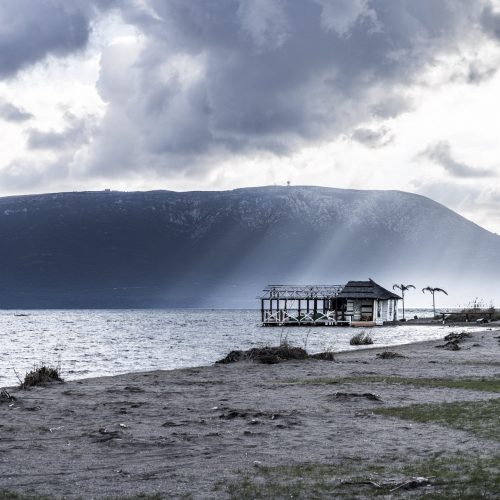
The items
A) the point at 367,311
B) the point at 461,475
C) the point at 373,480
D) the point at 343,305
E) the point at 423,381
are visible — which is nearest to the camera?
the point at 373,480

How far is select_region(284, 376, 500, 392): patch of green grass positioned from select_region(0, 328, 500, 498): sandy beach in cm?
9

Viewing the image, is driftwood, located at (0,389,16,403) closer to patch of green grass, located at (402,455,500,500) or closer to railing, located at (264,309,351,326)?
patch of green grass, located at (402,455,500,500)

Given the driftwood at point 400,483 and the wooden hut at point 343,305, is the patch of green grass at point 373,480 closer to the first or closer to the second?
the driftwood at point 400,483

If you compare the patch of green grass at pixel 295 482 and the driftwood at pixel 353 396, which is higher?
the driftwood at pixel 353 396

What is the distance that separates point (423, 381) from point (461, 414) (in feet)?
24.2

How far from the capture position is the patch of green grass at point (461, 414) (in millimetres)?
13891

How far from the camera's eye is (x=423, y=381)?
75.2 ft

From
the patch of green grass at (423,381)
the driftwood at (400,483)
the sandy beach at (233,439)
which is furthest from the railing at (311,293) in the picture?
the driftwood at (400,483)

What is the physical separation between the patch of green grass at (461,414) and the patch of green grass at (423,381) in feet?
11.0

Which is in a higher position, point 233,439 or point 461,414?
point 461,414

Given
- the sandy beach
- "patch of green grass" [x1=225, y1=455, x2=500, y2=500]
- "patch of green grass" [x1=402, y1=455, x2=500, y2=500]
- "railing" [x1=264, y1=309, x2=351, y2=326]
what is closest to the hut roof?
"railing" [x1=264, y1=309, x2=351, y2=326]

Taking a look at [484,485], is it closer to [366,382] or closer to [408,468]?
[408,468]

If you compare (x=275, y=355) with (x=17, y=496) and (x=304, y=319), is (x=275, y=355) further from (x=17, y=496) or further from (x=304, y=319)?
(x=304, y=319)

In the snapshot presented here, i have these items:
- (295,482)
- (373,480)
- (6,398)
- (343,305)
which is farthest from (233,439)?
(343,305)
